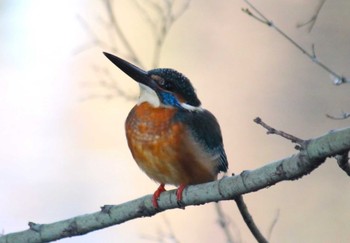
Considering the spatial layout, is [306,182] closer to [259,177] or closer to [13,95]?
[13,95]

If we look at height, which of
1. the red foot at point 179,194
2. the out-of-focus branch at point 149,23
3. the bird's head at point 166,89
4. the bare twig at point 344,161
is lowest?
the bare twig at point 344,161

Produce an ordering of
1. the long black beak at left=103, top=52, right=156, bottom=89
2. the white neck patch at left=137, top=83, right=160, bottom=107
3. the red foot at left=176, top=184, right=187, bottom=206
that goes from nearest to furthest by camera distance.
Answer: the red foot at left=176, top=184, right=187, bottom=206 → the long black beak at left=103, top=52, right=156, bottom=89 → the white neck patch at left=137, top=83, right=160, bottom=107

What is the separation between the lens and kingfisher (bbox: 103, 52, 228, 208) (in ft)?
9.27

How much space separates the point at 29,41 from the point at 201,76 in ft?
5.66

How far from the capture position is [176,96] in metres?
2.93

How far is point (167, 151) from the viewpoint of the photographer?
282 centimetres

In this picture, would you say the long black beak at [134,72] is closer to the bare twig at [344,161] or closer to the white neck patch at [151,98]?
the white neck patch at [151,98]

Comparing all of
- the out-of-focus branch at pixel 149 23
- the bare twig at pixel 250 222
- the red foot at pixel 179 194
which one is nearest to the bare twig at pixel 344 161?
the bare twig at pixel 250 222

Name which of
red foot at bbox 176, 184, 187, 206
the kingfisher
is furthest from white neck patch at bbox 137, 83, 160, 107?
red foot at bbox 176, 184, 187, 206

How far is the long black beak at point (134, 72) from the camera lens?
279cm

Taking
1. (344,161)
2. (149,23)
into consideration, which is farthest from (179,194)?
(149,23)

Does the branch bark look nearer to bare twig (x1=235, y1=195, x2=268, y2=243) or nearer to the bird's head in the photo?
bare twig (x1=235, y1=195, x2=268, y2=243)

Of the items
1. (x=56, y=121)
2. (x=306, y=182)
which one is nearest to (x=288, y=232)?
(x=306, y=182)

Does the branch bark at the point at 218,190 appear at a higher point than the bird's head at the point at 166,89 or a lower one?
lower
